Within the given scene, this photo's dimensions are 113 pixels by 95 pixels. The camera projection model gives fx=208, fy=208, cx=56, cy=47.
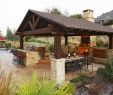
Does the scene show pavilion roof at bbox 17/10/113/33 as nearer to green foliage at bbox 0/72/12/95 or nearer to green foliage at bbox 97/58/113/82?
green foliage at bbox 97/58/113/82

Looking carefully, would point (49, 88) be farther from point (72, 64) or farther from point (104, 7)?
point (104, 7)

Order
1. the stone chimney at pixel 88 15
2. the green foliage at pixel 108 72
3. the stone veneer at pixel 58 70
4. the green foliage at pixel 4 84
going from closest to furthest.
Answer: the green foliage at pixel 4 84
the green foliage at pixel 108 72
the stone veneer at pixel 58 70
the stone chimney at pixel 88 15

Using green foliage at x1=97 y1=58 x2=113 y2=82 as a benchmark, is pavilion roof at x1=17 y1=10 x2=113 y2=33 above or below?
above

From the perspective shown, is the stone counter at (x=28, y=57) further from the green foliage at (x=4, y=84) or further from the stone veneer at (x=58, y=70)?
the green foliage at (x=4, y=84)

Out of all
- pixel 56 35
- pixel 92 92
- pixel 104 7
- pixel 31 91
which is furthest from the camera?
pixel 104 7

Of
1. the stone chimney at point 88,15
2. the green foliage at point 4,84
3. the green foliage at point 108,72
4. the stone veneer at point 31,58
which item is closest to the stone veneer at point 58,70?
the green foliage at point 108,72

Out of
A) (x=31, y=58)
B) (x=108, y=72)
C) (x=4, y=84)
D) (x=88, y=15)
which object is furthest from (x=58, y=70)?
(x=88, y=15)

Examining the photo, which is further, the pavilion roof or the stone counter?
the stone counter

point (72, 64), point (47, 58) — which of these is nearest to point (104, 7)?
point (47, 58)

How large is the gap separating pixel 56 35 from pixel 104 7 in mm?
59212

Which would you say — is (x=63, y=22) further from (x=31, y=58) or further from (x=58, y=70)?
(x=31, y=58)

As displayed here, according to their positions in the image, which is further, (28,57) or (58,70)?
(28,57)

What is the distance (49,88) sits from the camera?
10.2 feet

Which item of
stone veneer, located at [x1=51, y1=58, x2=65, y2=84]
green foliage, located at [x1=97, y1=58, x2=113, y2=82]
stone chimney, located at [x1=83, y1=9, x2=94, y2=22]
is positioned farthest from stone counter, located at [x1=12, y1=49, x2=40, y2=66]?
stone chimney, located at [x1=83, y1=9, x2=94, y2=22]
